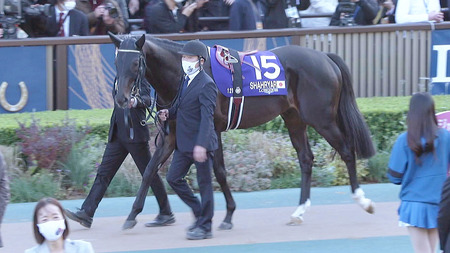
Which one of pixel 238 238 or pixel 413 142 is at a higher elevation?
pixel 413 142

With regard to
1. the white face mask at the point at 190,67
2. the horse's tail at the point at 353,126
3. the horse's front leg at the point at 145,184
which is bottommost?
the horse's front leg at the point at 145,184

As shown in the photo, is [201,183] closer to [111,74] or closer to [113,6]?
[111,74]

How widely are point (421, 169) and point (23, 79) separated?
7.61 meters

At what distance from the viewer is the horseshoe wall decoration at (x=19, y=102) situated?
11.7 m

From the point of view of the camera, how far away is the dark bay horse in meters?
7.61

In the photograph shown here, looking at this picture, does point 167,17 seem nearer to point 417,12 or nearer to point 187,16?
point 187,16

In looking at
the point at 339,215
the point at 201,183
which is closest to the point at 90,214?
the point at 201,183

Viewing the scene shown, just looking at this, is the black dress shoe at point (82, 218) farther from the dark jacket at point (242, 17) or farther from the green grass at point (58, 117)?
the dark jacket at point (242, 17)

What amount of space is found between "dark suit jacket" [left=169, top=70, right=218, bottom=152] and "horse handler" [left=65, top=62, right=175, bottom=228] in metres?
0.52

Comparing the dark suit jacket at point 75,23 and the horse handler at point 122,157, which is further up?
the dark suit jacket at point 75,23

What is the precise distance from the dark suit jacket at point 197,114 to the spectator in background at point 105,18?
5.56 m

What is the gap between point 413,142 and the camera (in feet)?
17.9

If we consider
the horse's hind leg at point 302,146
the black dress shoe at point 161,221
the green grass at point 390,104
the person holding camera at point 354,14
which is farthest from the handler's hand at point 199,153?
the person holding camera at point 354,14

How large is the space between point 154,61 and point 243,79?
0.93m
